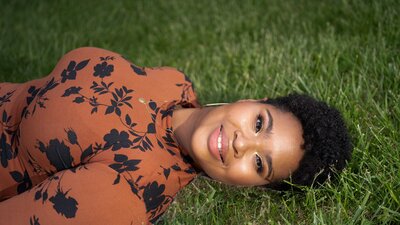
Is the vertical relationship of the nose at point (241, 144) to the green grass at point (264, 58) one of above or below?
above

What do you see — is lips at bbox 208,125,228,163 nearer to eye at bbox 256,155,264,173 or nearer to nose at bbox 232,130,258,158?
nose at bbox 232,130,258,158

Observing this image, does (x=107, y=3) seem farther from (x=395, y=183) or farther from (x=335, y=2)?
(x=395, y=183)

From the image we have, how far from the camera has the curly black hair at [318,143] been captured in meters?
2.70

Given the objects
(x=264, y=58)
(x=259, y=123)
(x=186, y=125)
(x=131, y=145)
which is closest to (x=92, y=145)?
(x=131, y=145)

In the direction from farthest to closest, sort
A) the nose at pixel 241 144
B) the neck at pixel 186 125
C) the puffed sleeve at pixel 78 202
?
the neck at pixel 186 125 → the nose at pixel 241 144 → the puffed sleeve at pixel 78 202

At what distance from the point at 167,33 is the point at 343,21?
5.04 ft

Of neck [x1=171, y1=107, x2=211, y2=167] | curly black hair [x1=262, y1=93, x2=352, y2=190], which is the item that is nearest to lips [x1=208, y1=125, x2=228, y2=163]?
neck [x1=171, y1=107, x2=211, y2=167]

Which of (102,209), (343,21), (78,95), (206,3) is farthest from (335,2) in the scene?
(102,209)

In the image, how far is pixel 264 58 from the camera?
14.4ft

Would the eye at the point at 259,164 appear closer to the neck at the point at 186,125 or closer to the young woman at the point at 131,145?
the young woman at the point at 131,145

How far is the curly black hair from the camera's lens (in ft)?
8.87

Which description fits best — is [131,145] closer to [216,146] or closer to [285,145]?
[216,146]

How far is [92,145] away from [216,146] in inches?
21.9

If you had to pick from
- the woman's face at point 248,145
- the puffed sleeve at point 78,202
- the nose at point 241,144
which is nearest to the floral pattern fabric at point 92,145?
the puffed sleeve at point 78,202
